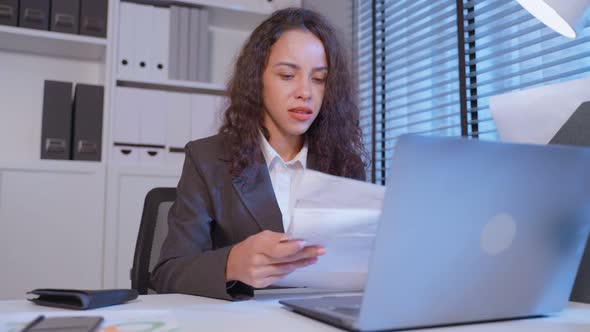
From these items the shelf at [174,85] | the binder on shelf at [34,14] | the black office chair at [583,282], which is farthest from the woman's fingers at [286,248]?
the binder on shelf at [34,14]

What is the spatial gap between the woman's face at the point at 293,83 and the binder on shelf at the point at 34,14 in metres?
1.34

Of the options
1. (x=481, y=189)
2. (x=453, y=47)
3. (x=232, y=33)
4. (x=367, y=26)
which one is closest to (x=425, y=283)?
(x=481, y=189)

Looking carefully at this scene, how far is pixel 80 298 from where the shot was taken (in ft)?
2.41

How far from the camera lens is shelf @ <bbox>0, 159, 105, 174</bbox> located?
212 cm

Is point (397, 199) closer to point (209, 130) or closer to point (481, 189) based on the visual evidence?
point (481, 189)

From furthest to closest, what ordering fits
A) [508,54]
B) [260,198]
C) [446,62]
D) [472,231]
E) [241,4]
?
[241,4] < [446,62] < [508,54] < [260,198] < [472,231]

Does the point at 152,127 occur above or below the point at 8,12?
below

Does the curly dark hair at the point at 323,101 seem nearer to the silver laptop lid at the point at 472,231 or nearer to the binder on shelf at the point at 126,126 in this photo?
the silver laptop lid at the point at 472,231

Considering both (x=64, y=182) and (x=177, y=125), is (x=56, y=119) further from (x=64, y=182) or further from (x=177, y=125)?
(x=177, y=125)

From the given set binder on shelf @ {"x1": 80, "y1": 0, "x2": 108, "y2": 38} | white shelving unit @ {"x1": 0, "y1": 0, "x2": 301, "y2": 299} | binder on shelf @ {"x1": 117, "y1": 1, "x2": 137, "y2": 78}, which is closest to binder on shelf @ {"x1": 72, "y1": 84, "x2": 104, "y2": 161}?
white shelving unit @ {"x1": 0, "y1": 0, "x2": 301, "y2": 299}

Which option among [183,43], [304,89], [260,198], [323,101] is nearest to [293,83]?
[304,89]

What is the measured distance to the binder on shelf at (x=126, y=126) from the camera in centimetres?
231

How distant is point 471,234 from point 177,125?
2.03m

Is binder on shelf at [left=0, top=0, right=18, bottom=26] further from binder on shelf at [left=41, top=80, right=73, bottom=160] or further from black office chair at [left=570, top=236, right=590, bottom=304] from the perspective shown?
black office chair at [left=570, top=236, right=590, bottom=304]
